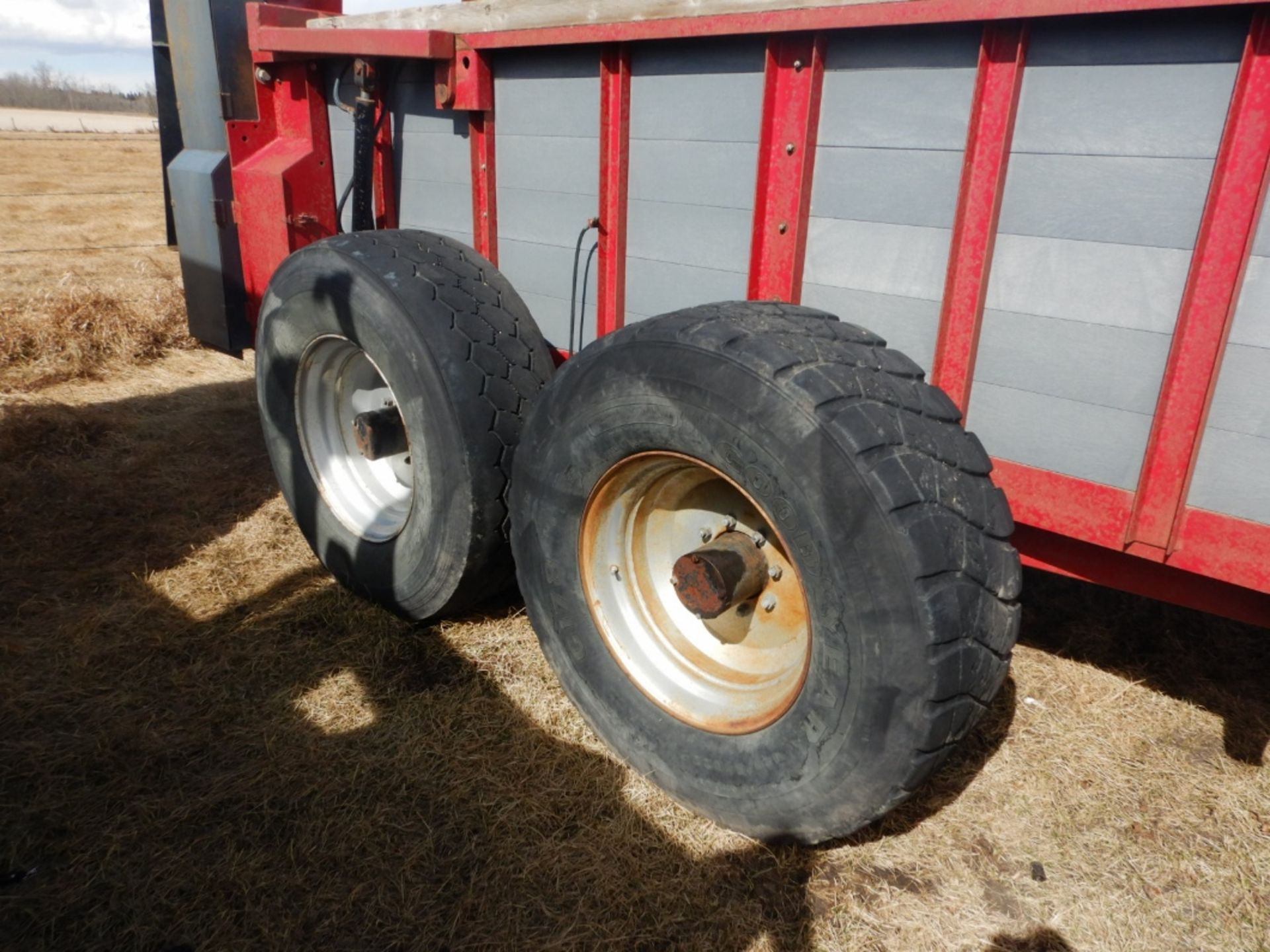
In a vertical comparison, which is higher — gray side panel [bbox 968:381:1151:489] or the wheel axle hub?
gray side panel [bbox 968:381:1151:489]

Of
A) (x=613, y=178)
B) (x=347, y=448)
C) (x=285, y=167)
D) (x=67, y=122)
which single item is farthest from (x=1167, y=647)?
(x=67, y=122)

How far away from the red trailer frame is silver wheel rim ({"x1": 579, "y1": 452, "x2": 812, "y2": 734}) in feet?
1.75

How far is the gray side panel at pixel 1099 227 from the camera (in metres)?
1.67

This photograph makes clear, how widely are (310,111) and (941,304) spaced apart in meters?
2.54

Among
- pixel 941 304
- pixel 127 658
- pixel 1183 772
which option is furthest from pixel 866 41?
pixel 127 658

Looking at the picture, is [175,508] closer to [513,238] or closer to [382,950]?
[513,238]

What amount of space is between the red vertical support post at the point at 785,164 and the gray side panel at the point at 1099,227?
1.51ft

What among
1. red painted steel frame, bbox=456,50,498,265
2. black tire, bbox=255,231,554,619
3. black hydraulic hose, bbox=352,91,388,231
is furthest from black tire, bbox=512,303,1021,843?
black hydraulic hose, bbox=352,91,388,231

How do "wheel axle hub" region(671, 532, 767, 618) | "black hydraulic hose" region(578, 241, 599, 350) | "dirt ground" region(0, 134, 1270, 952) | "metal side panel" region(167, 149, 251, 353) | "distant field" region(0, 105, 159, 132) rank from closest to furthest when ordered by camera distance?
"dirt ground" region(0, 134, 1270, 952) < "wheel axle hub" region(671, 532, 767, 618) < "black hydraulic hose" region(578, 241, 599, 350) < "metal side panel" region(167, 149, 251, 353) < "distant field" region(0, 105, 159, 132)

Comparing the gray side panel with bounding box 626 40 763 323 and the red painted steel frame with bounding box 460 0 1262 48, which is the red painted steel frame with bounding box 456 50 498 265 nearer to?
the red painted steel frame with bounding box 460 0 1262 48

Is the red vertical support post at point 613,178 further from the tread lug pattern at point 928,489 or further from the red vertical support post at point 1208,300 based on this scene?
the red vertical support post at point 1208,300

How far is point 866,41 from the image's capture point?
2014 millimetres

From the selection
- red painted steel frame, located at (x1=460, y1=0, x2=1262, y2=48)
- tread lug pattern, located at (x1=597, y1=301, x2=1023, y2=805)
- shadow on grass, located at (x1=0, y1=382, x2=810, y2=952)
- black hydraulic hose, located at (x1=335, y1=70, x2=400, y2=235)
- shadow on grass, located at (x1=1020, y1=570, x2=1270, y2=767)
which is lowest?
shadow on grass, located at (x1=0, y1=382, x2=810, y2=952)

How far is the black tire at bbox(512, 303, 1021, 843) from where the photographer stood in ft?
5.64
